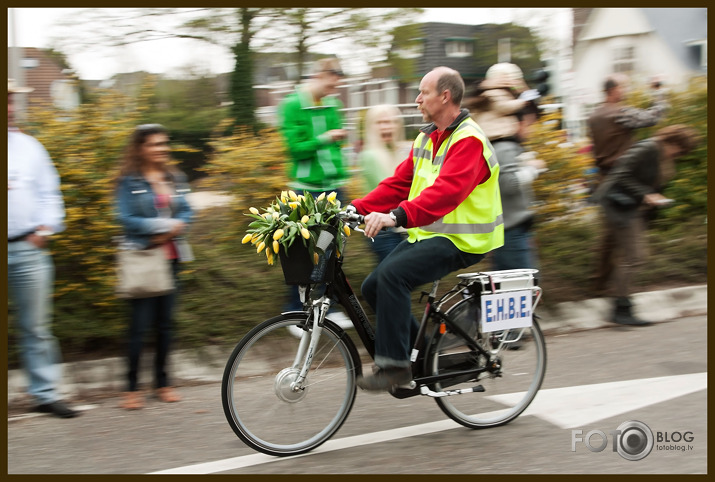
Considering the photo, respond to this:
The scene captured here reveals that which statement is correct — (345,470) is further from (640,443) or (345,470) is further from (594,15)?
(594,15)

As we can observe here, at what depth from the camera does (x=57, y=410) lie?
201 inches

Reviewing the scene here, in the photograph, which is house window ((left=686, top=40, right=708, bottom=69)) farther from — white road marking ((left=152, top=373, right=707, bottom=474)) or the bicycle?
the bicycle

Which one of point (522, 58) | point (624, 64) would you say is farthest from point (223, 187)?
point (624, 64)

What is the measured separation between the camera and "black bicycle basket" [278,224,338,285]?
165 inches

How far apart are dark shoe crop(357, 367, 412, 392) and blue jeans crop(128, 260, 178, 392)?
1.72 meters

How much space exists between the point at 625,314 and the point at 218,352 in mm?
3733

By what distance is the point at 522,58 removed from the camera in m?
32.1

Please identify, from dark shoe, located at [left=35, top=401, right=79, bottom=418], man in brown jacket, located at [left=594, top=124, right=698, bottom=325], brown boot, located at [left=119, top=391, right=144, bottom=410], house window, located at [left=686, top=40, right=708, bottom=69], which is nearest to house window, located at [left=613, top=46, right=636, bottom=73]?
house window, located at [left=686, top=40, right=708, bottom=69]

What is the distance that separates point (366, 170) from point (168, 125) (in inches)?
559

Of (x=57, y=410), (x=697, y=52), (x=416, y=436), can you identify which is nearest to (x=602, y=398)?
(x=416, y=436)

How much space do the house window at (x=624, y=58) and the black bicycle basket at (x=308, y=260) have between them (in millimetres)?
33466

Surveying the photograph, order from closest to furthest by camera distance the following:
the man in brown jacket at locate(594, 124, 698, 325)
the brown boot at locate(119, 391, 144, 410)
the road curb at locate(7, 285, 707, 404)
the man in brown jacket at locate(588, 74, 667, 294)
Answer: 1. the brown boot at locate(119, 391, 144, 410)
2. the road curb at locate(7, 285, 707, 404)
3. the man in brown jacket at locate(594, 124, 698, 325)
4. the man in brown jacket at locate(588, 74, 667, 294)

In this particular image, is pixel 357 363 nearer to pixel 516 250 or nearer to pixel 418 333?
pixel 418 333

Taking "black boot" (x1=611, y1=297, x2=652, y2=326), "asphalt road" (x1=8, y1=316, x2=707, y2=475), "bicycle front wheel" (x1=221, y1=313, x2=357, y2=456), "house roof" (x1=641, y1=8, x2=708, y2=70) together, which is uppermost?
"house roof" (x1=641, y1=8, x2=708, y2=70)
